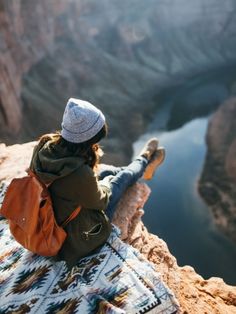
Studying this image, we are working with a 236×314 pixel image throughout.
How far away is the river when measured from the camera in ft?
69.9

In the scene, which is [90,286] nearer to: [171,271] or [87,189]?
[87,189]

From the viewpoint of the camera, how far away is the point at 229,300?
6.61m

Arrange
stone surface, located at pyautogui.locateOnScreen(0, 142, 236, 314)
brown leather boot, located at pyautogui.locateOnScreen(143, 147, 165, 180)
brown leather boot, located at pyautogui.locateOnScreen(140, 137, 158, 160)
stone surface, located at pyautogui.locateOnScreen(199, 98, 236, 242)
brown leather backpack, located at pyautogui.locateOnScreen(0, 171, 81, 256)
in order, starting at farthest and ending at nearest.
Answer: stone surface, located at pyautogui.locateOnScreen(199, 98, 236, 242)
brown leather boot, located at pyautogui.locateOnScreen(143, 147, 165, 180)
brown leather boot, located at pyautogui.locateOnScreen(140, 137, 158, 160)
stone surface, located at pyautogui.locateOnScreen(0, 142, 236, 314)
brown leather backpack, located at pyautogui.locateOnScreen(0, 171, 81, 256)

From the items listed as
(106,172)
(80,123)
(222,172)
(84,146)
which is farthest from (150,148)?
(222,172)

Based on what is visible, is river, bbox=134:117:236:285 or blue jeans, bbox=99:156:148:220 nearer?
blue jeans, bbox=99:156:148:220

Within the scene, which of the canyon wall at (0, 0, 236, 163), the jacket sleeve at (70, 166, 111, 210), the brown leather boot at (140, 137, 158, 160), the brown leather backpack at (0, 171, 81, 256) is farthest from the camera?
the canyon wall at (0, 0, 236, 163)

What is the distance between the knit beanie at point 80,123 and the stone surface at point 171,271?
2.31 m

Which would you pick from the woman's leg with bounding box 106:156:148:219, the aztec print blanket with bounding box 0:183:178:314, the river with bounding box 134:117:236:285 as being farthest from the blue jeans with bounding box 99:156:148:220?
the river with bounding box 134:117:236:285

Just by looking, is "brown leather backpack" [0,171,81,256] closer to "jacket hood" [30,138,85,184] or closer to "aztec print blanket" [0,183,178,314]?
"jacket hood" [30,138,85,184]

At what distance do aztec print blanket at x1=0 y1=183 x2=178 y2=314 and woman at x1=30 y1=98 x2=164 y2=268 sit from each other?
20 cm

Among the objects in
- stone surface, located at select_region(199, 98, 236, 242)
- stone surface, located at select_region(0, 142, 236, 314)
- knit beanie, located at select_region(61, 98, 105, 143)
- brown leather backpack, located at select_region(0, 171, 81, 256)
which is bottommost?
stone surface, located at select_region(199, 98, 236, 242)

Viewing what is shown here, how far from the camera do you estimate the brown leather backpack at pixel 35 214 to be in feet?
16.5

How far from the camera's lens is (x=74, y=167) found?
15.8 ft

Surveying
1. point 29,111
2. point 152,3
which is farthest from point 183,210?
point 152,3
